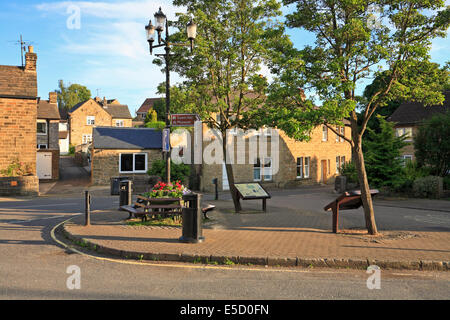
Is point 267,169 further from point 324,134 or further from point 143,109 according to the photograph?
point 143,109

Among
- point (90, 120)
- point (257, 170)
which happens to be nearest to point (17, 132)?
point (257, 170)

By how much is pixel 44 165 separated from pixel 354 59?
28910 millimetres

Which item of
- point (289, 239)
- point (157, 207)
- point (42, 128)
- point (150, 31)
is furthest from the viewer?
point (42, 128)

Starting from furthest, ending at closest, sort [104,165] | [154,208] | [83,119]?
[83,119] → [104,165] → [154,208]

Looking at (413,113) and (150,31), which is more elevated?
(413,113)

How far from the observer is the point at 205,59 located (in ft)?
44.7

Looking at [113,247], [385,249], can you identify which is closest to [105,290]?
[113,247]

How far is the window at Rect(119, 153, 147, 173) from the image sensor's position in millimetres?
27062

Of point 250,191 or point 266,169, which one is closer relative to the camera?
point 250,191

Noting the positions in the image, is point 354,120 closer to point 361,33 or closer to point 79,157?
point 361,33

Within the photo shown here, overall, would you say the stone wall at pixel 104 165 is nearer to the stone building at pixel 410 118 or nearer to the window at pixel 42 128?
the window at pixel 42 128

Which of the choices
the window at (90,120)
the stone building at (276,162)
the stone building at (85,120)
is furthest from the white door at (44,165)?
the window at (90,120)

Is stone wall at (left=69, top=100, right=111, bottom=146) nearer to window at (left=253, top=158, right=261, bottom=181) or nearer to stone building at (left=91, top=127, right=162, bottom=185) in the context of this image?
stone building at (left=91, top=127, right=162, bottom=185)

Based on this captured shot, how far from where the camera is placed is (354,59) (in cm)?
981
